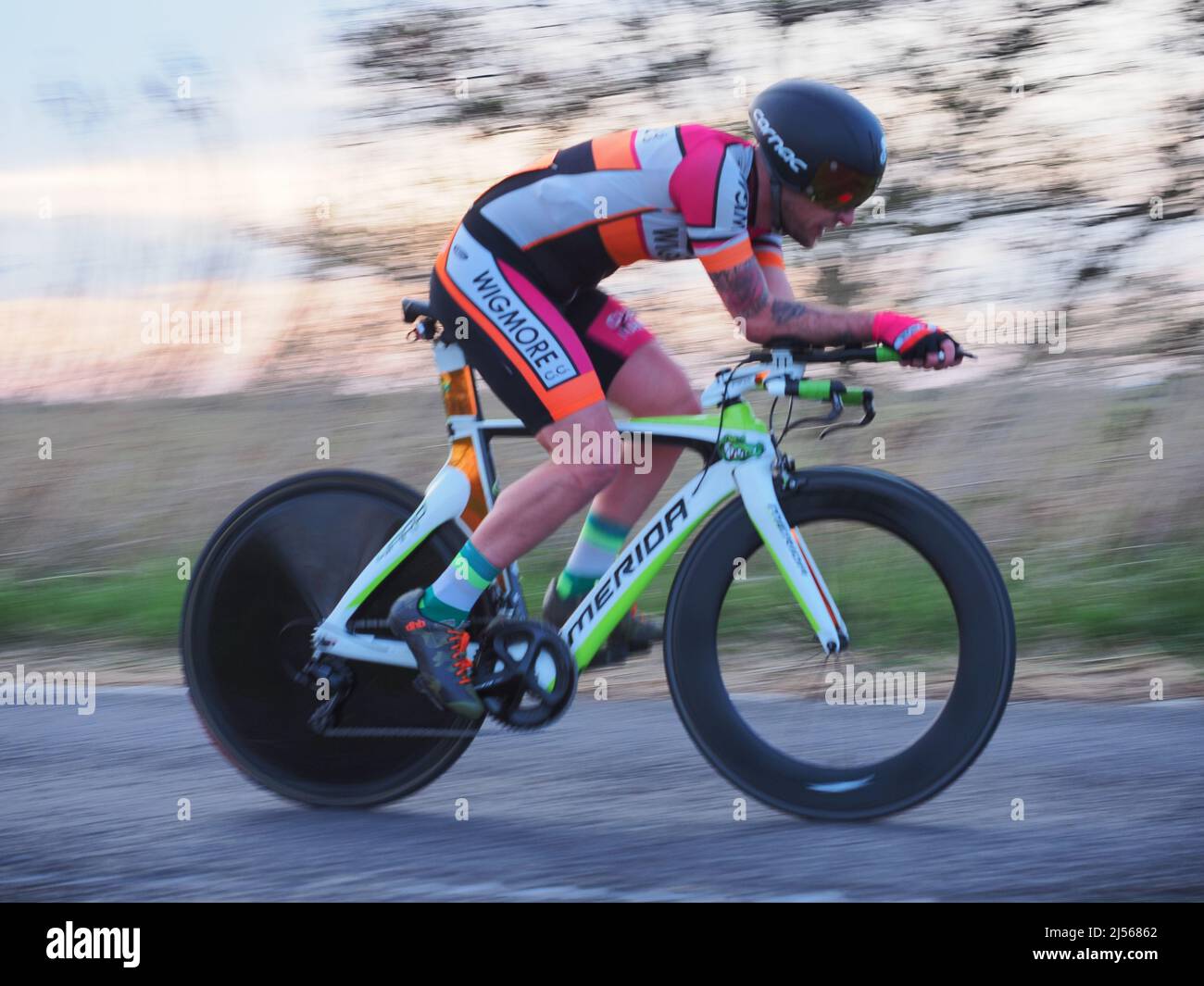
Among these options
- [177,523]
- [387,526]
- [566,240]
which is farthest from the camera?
[177,523]

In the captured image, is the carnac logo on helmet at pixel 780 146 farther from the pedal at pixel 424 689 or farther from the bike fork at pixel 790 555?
the pedal at pixel 424 689

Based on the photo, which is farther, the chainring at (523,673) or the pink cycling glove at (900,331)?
the chainring at (523,673)

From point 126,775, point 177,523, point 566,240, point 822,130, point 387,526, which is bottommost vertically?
point 177,523

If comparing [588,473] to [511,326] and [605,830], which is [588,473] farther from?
[605,830]

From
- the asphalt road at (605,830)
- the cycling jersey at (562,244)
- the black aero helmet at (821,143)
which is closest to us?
the asphalt road at (605,830)

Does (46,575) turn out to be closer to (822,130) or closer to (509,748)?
(509,748)

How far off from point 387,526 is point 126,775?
1.11m

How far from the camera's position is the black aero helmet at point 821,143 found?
10.9 ft

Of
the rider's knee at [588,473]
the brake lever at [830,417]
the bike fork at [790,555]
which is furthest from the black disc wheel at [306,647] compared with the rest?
the brake lever at [830,417]

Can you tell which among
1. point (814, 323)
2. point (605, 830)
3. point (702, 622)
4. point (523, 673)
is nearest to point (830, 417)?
point (814, 323)

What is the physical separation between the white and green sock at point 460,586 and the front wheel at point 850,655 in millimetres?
477

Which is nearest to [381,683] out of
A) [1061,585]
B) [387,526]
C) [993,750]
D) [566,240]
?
[387,526]

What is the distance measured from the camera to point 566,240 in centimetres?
356

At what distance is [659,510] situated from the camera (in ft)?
11.9
